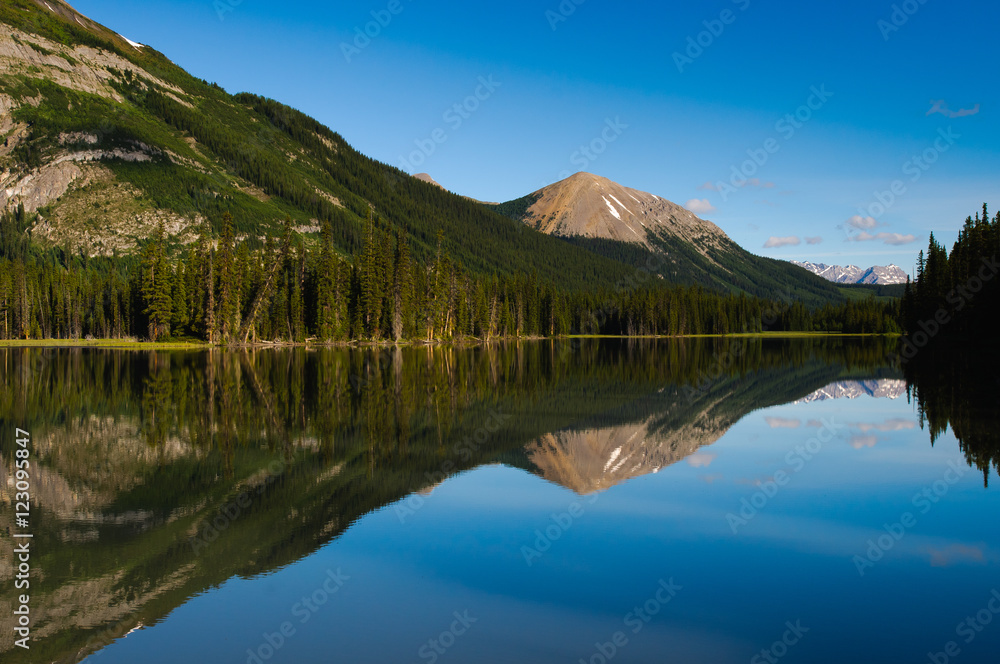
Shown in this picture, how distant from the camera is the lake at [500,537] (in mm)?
8523

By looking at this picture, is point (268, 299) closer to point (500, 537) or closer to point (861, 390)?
point (861, 390)

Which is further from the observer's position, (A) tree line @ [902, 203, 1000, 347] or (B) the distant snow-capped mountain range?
(A) tree line @ [902, 203, 1000, 347]

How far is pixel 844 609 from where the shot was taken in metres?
9.18

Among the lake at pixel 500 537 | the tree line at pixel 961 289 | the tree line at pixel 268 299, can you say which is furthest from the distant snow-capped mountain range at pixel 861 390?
→ the tree line at pixel 268 299

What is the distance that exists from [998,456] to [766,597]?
13506 millimetres

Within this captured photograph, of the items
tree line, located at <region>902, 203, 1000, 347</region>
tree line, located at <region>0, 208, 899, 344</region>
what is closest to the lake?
tree line, located at <region>902, 203, 1000, 347</region>

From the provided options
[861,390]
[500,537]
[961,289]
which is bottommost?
[500,537]

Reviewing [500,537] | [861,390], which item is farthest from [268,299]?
[500,537]

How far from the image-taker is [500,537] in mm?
12461

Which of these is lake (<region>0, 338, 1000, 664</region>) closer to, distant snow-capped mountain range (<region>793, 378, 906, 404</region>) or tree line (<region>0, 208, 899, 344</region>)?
distant snow-capped mountain range (<region>793, 378, 906, 404</region>)

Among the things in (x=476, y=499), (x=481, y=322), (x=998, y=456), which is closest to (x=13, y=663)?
(x=476, y=499)

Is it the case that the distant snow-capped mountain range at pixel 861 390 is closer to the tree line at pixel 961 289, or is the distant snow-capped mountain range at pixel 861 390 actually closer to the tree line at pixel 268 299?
the tree line at pixel 961 289

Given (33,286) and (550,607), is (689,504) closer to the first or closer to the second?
(550,607)

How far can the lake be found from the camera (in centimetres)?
852
